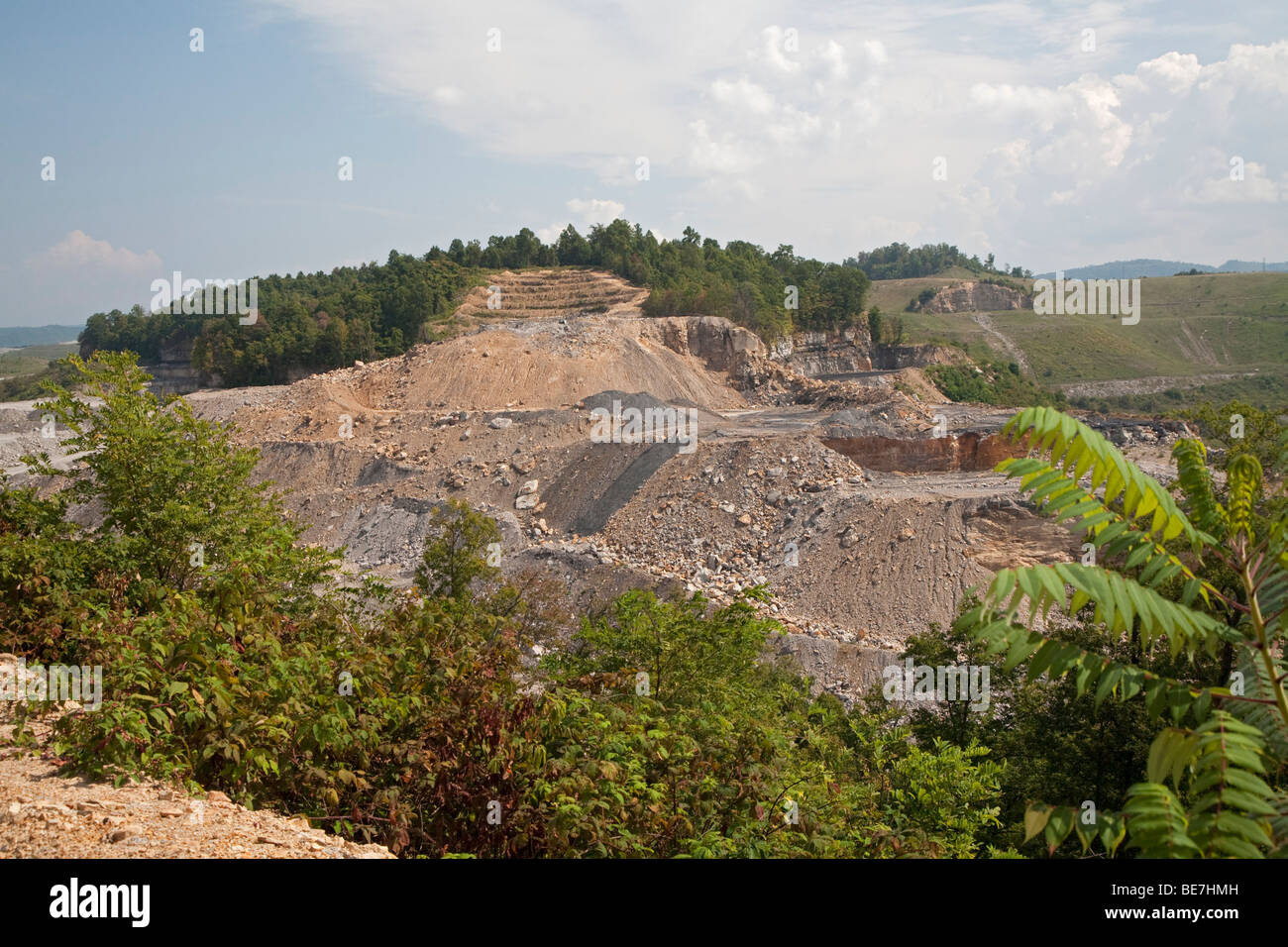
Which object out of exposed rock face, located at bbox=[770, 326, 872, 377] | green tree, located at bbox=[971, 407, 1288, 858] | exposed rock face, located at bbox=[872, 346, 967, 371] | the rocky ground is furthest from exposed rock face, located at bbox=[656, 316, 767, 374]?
green tree, located at bbox=[971, 407, 1288, 858]

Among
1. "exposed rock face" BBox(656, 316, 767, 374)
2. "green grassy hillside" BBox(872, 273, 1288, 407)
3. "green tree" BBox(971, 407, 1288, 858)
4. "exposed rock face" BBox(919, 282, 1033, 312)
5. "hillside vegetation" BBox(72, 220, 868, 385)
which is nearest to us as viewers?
"green tree" BBox(971, 407, 1288, 858)

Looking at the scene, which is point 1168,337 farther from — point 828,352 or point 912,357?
point 828,352

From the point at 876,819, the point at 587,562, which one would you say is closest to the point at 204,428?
the point at 876,819

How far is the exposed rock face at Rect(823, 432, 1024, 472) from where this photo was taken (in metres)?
38.6

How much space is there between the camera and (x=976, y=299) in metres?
135

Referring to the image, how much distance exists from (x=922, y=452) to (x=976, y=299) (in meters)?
108

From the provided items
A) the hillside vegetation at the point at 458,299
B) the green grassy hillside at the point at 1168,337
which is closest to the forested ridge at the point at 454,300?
the hillside vegetation at the point at 458,299

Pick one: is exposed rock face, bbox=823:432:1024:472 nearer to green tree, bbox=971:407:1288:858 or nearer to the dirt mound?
the dirt mound

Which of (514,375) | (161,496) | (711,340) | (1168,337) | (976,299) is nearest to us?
(161,496)

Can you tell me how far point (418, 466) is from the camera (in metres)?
41.7

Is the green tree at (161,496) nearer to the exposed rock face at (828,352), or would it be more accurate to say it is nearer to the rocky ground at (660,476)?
the rocky ground at (660,476)

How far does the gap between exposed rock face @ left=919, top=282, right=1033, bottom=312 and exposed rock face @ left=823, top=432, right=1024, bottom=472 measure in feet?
334

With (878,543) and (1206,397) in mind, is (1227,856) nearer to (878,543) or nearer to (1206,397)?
(878,543)

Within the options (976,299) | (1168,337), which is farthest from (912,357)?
(976,299)
